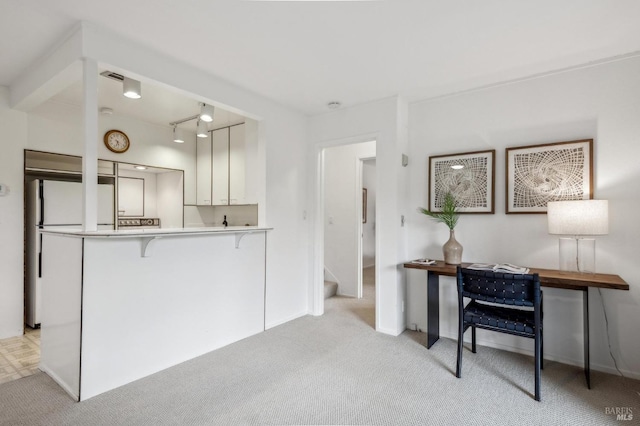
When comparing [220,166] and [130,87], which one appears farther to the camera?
[220,166]

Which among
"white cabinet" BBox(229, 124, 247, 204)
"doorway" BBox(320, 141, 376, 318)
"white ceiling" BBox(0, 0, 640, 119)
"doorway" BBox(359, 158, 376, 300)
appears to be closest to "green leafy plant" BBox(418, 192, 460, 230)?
A: "white ceiling" BBox(0, 0, 640, 119)

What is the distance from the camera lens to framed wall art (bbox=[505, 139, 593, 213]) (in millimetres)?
2596

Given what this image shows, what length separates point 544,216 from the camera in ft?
9.04

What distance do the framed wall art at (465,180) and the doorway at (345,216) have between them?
147cm

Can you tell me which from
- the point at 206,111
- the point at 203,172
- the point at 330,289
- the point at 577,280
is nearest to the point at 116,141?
the point at 203,172

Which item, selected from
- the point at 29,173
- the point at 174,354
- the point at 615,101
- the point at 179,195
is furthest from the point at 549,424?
the point at 29,173

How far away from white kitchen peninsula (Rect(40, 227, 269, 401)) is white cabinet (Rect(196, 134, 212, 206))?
189cm

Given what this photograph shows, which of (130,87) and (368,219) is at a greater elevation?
(130,87)

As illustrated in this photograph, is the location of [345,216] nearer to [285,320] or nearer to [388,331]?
[285,320]

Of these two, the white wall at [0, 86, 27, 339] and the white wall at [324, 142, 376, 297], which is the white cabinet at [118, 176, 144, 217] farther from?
the white wall at [324, 142, 376, 297]

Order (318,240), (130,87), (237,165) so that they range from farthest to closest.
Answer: (237,165)
(318,240)
(130,87)

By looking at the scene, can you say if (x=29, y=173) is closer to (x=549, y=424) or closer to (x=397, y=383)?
(x=397, y=383)

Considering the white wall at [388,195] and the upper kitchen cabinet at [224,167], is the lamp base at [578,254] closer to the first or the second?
the white wall at [388,195]

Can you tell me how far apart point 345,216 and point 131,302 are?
3.17 meters
